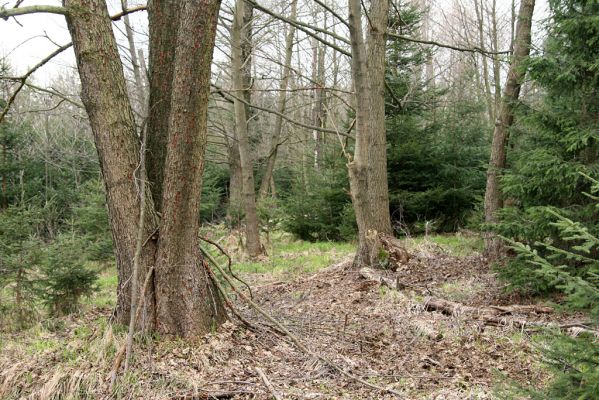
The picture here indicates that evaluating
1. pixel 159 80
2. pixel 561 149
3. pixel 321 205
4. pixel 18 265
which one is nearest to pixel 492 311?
pixel 561 149

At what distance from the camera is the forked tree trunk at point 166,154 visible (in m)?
4.18

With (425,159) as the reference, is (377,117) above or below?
above

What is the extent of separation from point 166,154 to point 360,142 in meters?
4.24

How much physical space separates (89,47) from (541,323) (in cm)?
508

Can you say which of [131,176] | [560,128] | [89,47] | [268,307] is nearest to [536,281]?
[560,128]

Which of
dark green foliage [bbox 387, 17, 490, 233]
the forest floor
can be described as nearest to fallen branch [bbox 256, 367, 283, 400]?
the forest floor

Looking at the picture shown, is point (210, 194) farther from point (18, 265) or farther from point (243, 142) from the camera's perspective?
point (18, 265)

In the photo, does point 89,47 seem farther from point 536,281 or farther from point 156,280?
point 536,281

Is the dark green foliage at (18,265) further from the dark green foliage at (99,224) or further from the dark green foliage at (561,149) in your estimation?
the dark green foliage at (561,149)

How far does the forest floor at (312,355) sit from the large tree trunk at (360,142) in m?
1.39

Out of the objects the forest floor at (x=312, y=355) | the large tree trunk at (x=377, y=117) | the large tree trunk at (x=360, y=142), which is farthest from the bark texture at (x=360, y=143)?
the forest floor at (x=312, y=355)

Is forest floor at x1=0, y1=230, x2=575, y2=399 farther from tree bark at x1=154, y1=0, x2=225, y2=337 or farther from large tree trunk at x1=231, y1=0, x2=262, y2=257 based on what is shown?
large tree trunk at x1=231, y1=0, x2=262, y2=257

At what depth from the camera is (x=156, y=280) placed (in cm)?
449

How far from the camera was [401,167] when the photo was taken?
12992mm
